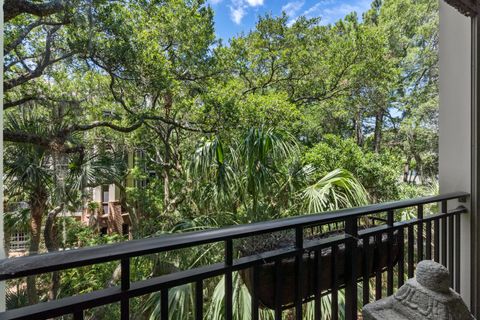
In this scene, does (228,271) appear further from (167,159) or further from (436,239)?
(167,159)

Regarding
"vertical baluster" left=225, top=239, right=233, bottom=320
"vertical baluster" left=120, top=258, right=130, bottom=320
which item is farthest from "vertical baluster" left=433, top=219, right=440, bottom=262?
"vertical baluster" left=120, top=258, right=130, bottom=320

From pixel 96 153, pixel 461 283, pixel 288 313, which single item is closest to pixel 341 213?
pixel 461 283

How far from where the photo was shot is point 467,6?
52.0 inches

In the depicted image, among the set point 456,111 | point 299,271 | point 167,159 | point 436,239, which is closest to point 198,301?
point 299,271

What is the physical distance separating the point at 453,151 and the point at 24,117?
305cm

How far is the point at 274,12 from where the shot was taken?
4484 mm

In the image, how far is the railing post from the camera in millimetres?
1031

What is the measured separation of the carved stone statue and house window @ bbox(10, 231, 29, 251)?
2.17m

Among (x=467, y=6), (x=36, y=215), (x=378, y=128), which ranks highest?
(x=467, y=6)

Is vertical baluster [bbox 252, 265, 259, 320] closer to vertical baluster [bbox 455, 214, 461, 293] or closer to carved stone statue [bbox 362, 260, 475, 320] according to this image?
carved stone statue [bbox 362, 260, 475, 320]

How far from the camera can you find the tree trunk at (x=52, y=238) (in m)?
2.24

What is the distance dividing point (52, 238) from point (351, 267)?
2615 millimetres

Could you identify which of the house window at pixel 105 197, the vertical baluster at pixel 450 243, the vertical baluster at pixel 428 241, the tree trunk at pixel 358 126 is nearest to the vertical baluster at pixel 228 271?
the vertical baluster at pixel 428 241

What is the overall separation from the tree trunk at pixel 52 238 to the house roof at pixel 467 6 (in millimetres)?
3203
